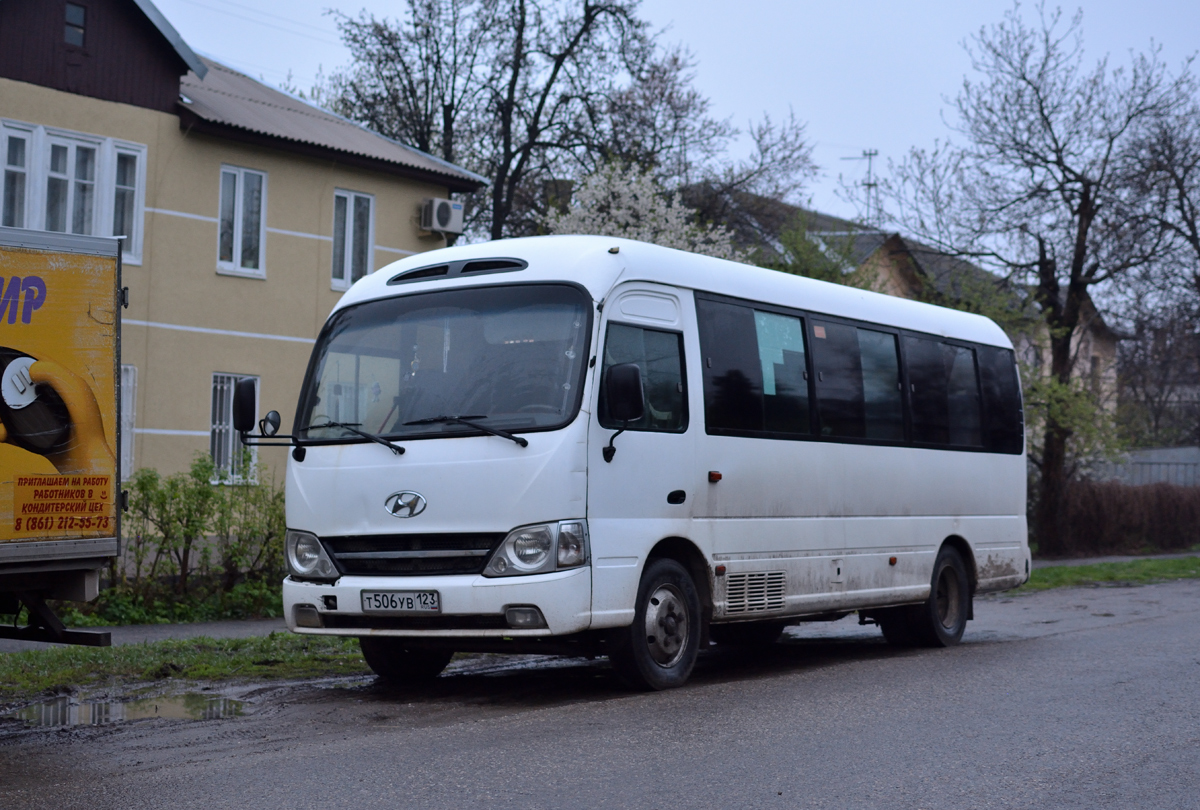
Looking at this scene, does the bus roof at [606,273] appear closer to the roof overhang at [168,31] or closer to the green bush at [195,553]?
the green bush at [195,553]

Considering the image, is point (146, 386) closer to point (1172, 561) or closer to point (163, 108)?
point (163, 108)

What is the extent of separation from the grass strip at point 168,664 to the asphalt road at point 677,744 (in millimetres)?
787

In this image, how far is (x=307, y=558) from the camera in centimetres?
878

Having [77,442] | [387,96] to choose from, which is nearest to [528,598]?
[77,442]

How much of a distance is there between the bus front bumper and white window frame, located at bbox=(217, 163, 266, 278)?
51.3ft

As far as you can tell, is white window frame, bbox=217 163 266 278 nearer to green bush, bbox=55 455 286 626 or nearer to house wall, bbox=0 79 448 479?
house wall, bbox=0 79 448 479

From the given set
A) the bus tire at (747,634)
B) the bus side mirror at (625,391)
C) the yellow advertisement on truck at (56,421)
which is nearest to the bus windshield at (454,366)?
the bus side mirror at (625,391)

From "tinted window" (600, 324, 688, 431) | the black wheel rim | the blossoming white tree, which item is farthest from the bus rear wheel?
the blossoming white tree

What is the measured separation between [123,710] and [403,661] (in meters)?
1.97

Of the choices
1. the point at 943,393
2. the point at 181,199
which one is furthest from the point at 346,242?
the point at 943,393

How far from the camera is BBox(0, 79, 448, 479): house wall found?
2159 centimetres

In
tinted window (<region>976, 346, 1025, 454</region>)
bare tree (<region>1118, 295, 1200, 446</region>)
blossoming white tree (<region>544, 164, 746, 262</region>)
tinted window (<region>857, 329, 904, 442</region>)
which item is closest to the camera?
tinted window (<region>857, 329, 904, 442</region>)

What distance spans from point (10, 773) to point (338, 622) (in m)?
2.61

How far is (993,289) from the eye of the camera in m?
28.3
